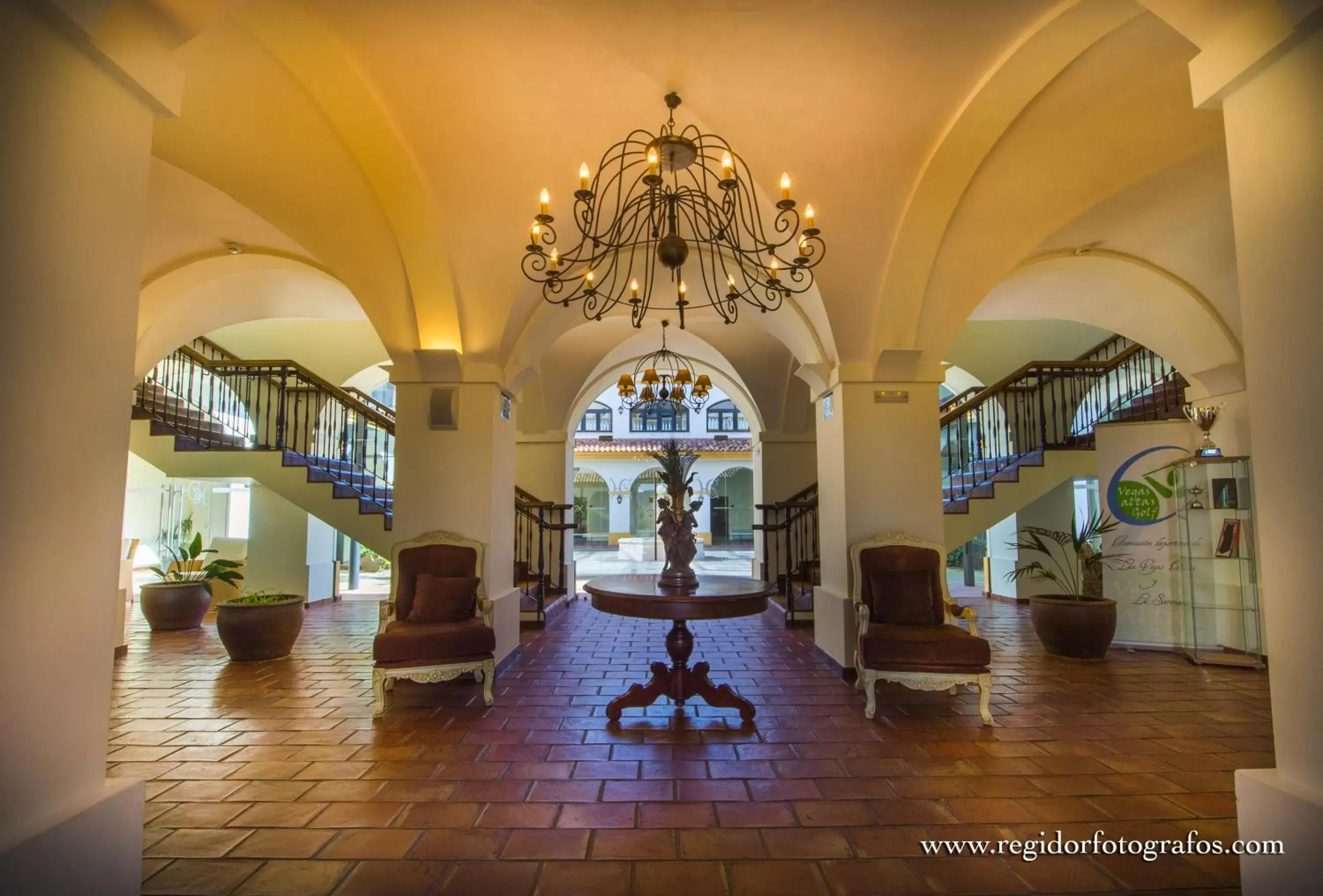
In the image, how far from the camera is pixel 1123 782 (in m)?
3.10

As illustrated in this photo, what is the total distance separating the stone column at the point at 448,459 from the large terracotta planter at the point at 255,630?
151cm

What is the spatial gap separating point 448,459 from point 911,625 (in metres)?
3.62

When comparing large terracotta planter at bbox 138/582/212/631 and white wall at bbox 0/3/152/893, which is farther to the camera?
large terracotta planter at bbox 138/582/212/631

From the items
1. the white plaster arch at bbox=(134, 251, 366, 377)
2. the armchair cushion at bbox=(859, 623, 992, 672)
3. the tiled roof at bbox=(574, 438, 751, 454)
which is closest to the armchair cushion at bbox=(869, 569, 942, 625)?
the armchair cushion at bbox=(859, 623, 992, 672)

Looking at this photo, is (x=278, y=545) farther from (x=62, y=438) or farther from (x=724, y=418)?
(x=724, y=418)

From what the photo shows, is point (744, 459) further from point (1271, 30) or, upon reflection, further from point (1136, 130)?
point (1271, 30)

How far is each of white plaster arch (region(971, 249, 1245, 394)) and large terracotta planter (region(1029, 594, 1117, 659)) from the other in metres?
2.52

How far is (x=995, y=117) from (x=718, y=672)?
4.20 m

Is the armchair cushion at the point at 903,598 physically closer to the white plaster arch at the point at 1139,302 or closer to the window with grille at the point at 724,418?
the white plaster arch at the point at 1139,302

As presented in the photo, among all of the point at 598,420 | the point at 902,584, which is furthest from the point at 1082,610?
the point at 598,420

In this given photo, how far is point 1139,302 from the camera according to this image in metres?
6.56

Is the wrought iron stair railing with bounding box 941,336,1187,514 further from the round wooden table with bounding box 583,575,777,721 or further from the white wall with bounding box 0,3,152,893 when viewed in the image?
the white wall with bounding box 0,3,152,893

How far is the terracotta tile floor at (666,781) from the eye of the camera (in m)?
2.37

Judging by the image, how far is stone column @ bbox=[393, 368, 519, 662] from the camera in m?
5.12
